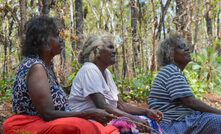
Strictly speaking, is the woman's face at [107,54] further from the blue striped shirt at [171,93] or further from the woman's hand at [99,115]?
the woman's hand at [99,115]

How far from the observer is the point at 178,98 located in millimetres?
2863

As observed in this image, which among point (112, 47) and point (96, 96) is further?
point (112, 47)

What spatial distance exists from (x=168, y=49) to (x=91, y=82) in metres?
1.17

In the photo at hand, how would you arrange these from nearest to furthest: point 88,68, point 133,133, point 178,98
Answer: point 133,133, point 88,68, point 178,98

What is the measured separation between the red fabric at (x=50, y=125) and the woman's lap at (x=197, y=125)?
1.24 metres

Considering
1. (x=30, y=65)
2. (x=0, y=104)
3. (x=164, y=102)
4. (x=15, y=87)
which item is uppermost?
(x=30, y=65)

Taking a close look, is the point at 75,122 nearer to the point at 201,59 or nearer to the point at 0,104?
the point at 0,104

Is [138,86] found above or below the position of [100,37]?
below

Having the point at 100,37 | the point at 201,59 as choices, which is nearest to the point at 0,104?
the point at 100,37

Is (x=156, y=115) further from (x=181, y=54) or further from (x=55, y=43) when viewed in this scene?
(x=55, y=43)

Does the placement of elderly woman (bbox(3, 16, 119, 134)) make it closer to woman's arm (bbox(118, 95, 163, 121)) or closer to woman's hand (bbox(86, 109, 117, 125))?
woman's hand (bbox(86, 109, 117, 125))

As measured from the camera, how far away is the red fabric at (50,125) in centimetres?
178

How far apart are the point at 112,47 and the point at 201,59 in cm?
704

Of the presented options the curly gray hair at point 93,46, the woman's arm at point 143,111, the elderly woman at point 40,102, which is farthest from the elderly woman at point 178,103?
the elderly woman at point 40,102
